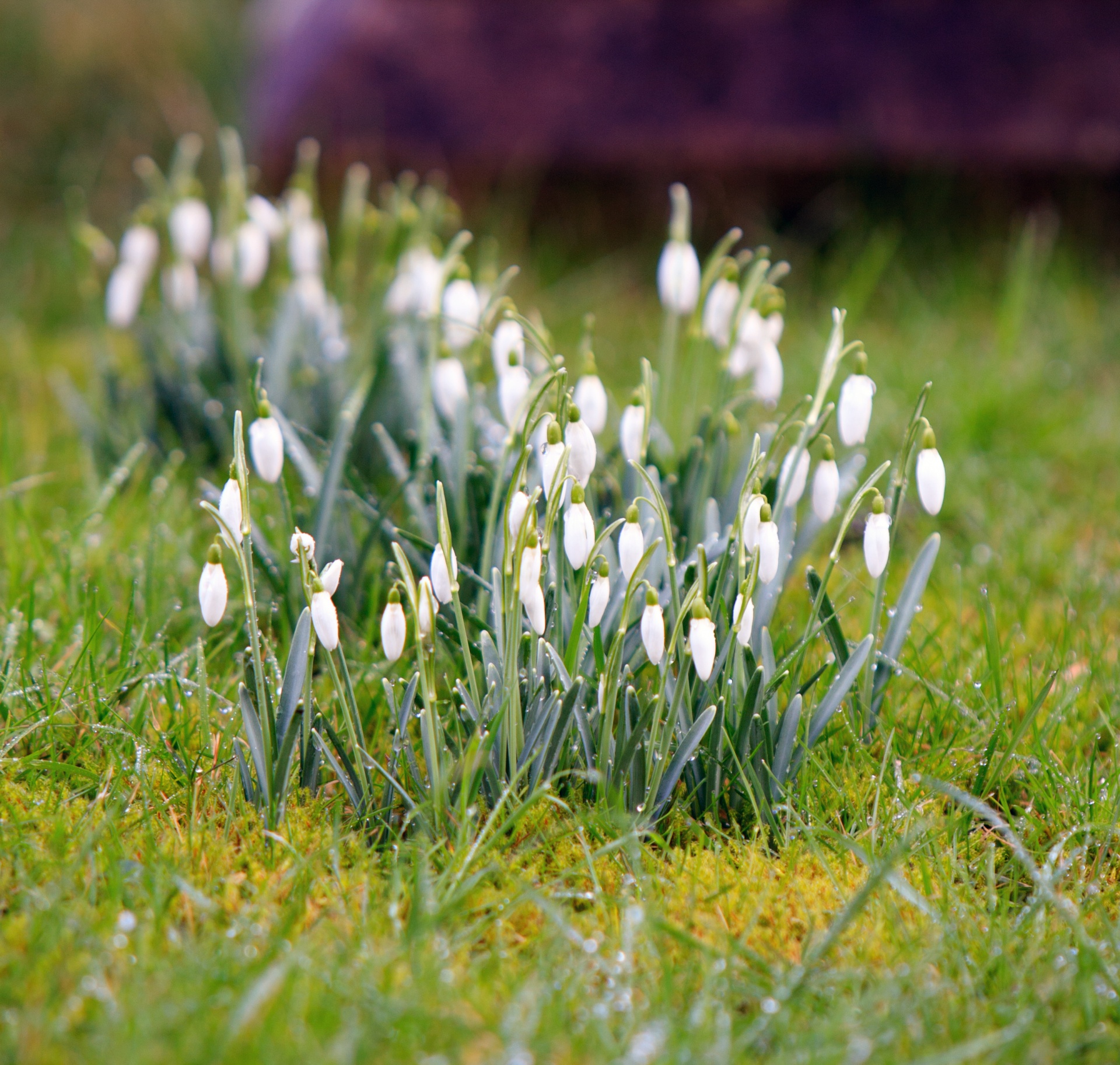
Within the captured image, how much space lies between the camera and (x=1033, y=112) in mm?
4508

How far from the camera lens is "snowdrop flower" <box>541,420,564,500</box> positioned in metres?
1.58

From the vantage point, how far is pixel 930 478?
1.66m

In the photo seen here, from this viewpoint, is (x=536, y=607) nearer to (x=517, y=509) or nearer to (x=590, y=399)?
(x=517, y=509)

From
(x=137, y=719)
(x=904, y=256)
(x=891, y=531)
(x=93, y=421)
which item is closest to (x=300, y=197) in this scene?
(x=93, y=421)

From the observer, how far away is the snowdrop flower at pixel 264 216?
287 centimetres

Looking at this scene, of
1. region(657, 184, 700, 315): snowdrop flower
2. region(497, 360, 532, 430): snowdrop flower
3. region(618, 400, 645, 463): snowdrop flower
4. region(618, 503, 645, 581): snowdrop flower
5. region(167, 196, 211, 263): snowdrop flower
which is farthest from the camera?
region(167, 196, 211, 263): snowdrop flower

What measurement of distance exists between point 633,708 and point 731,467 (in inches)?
33.2

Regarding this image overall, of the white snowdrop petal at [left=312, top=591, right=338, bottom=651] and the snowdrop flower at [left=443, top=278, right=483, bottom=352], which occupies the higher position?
the snowdrop flower at [left=443, top=278, right=483, bottom=352]

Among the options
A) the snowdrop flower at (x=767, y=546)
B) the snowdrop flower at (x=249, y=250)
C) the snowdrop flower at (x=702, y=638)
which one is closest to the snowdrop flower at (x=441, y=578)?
the snowdrop flower at (x=702, y=638)

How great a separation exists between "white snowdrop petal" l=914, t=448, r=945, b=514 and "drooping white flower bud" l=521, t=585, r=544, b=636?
608mm

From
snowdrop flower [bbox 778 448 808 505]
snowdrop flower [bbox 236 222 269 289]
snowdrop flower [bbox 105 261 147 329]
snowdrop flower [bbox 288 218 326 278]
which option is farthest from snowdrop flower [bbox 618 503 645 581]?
snowdrop flower [bbox 105 261 147 329]

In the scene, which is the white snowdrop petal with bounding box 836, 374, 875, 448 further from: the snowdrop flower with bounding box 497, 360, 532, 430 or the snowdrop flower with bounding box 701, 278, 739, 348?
the snowdrop flower with bounding box 497, 360, 532, 430

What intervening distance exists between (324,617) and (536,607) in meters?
0.31

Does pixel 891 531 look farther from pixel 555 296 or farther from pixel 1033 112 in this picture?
pixel 1033 112
